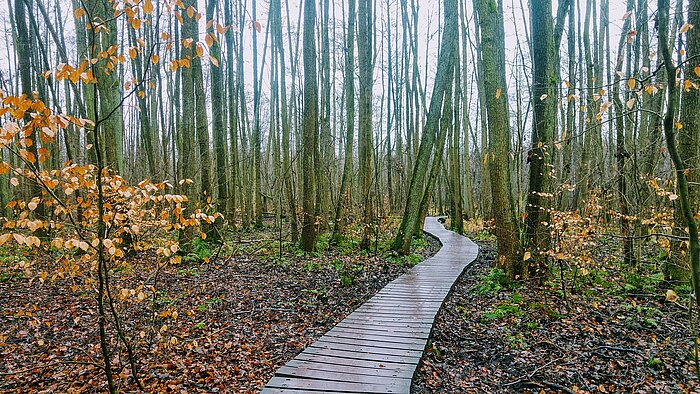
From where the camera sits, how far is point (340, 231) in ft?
41.6

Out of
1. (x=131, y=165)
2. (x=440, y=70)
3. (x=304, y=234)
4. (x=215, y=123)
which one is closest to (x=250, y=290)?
(x=304, y=234)

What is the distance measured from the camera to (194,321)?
6449 millimetres

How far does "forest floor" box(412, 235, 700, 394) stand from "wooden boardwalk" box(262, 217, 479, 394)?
324mm

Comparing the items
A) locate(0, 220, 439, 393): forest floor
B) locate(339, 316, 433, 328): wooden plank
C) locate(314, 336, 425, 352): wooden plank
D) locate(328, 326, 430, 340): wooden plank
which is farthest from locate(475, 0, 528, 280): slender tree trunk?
locate(314, 336, 425, 352): wooden plank

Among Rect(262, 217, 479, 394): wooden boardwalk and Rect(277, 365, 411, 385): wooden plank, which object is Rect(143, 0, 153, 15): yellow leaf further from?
Rect(277, 365, 411, 385): wooden plank

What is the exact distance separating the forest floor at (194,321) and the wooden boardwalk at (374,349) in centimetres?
58

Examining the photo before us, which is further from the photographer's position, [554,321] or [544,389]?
[554,321]

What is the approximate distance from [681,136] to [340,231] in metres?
8.61

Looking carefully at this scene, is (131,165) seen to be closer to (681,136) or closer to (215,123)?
(215,123)

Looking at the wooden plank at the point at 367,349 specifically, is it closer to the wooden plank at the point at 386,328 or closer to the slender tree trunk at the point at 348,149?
the wooden plank at the point at 386,328

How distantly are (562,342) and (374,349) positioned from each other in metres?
2.73

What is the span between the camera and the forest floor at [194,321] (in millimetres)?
4707

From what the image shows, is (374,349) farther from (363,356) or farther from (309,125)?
(309,125)

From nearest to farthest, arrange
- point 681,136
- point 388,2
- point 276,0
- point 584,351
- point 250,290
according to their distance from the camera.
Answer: point 584,351 → point 681,136 → point 250,290 → point 276,0 → point 388,2
